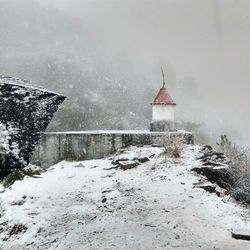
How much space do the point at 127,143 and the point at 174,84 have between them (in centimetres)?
5944

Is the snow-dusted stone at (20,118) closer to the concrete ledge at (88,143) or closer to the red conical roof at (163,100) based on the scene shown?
the concrete ledge at (88,143)

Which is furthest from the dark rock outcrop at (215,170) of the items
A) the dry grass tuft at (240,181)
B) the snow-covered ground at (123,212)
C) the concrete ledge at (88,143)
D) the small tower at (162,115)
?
the small tower at (162,115)

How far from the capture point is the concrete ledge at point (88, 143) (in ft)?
54.8

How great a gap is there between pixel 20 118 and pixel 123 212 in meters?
6.54

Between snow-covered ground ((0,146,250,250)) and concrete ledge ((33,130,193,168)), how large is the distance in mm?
3587

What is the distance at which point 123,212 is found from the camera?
886 cm

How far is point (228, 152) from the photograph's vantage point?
15.2 metres

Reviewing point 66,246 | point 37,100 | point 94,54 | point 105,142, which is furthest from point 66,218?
point 94,54

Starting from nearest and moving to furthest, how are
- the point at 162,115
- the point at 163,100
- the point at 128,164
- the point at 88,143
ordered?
the point at 128,164 → the point at 88,143 → the point at 162,115 → the point at 163,100

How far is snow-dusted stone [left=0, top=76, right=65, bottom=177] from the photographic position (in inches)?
99.6

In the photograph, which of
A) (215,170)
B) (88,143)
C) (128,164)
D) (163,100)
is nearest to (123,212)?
(215,170)

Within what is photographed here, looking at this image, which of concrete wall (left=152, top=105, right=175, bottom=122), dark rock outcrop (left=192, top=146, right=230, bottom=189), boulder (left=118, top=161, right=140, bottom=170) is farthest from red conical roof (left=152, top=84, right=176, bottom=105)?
dark rock outcrop (left=192, top=146, right=230, bottom=189)

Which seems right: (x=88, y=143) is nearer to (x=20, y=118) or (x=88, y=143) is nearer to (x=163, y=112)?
(x=163, y=112)

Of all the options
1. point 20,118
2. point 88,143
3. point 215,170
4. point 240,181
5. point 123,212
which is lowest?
point 123,212
